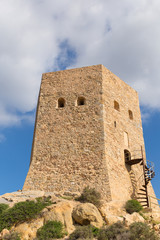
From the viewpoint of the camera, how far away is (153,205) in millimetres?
16422

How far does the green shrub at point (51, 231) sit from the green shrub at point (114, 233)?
1.52 metres

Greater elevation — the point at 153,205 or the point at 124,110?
the point at 124,110

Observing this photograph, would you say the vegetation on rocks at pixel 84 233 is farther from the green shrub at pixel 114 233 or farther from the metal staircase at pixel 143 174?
the metal staircase at pixel 143 174

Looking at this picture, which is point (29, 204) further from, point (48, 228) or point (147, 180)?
point (147, 180)

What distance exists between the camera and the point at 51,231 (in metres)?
11.2

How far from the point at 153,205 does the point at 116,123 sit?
16.0 ft

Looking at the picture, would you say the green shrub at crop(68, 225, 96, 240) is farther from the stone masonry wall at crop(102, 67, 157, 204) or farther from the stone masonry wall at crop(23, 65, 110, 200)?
the stone masonry wall at crop(102, 67, 157, 204)

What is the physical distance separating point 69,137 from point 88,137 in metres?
1.05

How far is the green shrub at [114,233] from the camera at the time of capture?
10.4 m

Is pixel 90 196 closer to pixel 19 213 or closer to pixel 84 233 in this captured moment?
pixel 84 233

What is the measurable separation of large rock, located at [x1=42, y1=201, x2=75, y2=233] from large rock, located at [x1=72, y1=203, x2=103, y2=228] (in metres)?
0.25

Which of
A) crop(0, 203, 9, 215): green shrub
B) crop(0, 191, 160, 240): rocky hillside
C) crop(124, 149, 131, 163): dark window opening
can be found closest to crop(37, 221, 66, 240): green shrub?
crop(0, 191, 160, 240): rocky hillside

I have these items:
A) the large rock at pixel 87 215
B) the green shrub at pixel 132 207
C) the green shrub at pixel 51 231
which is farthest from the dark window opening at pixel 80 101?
the green shrub at pixel 51 231

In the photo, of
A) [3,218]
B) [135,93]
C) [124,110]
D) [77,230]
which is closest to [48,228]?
[77,230]
